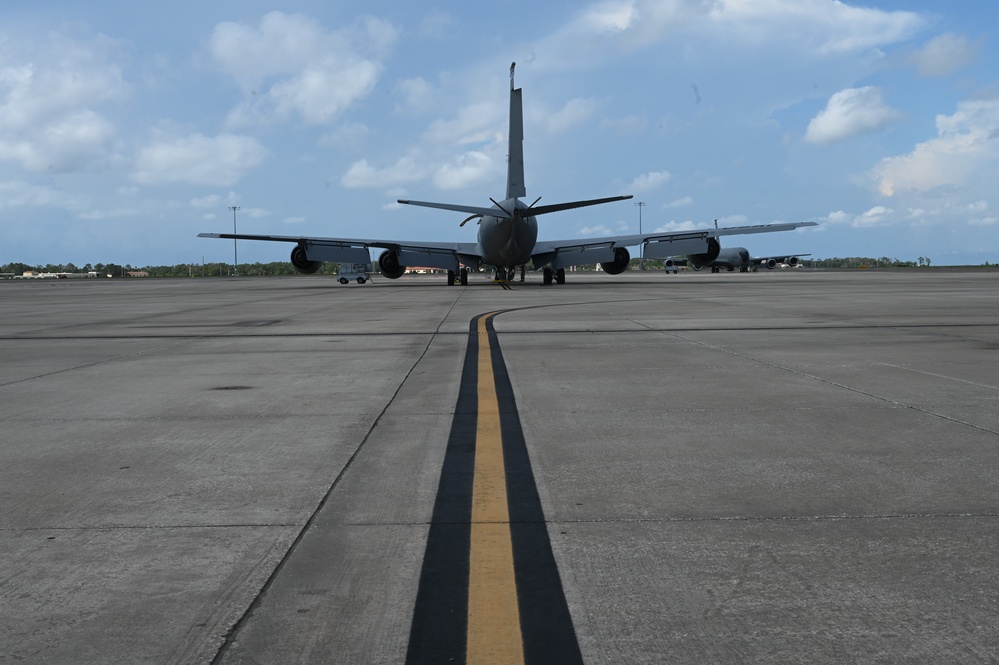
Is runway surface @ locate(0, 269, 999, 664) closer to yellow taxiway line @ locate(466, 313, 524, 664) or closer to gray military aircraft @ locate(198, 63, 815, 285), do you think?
yellow taxiway line @ locate(466, 313, 524, 664)

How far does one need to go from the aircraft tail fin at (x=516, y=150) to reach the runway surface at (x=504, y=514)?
35.8 metres

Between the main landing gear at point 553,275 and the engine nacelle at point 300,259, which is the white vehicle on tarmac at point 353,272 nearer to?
the engine nacelle at point 300,259

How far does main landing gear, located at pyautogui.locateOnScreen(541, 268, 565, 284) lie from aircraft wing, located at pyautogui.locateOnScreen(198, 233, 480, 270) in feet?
11.8

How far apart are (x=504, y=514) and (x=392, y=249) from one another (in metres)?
45.5

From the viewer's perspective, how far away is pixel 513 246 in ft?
141

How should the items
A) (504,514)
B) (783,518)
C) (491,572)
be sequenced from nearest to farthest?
(491,572) < (783,518) < (504,514)

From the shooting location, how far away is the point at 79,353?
43.3 feet

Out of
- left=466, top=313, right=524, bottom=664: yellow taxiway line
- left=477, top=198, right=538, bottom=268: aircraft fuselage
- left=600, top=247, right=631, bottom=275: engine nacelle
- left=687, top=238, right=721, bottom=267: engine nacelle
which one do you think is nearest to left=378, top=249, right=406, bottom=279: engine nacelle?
left=477, top=198, right=538, bottom=268: aircraft fuselage

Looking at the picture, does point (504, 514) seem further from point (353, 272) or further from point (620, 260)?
point (353, 272)

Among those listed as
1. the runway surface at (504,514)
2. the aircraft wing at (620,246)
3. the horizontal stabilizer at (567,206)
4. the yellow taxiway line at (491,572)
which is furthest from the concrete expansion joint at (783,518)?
the aircraft wing at (620,246)

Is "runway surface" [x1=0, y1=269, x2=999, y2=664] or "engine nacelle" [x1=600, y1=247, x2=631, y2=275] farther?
"engine nacelle" [x1=600, y1=247, x2=631, y2=275]

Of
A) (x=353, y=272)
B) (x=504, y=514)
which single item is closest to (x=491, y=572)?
(x=504, y=514)

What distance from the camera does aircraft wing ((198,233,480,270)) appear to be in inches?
1866

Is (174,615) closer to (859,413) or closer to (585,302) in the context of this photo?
(859,413)
